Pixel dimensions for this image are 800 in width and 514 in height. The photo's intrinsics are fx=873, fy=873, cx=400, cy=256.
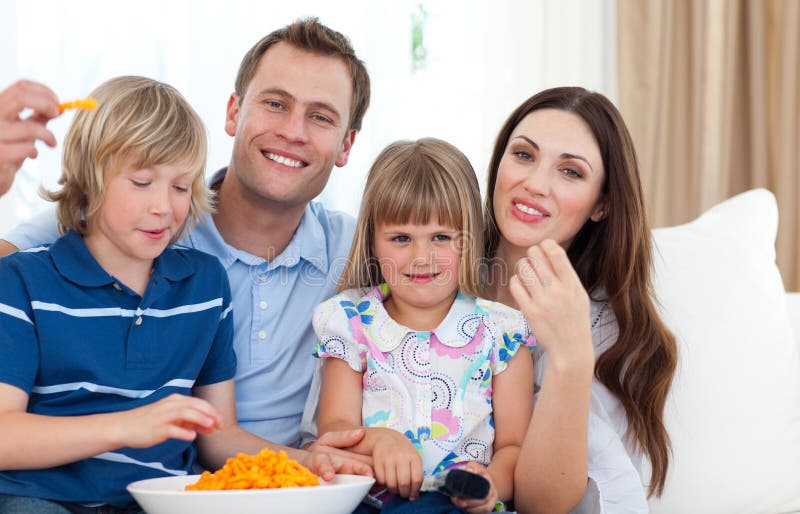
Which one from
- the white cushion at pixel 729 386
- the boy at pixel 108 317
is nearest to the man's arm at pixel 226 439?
the boy at pixel 108 317

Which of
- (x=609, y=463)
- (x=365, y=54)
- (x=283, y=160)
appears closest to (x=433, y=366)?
(x=609, y=463)

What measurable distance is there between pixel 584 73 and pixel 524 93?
262mm

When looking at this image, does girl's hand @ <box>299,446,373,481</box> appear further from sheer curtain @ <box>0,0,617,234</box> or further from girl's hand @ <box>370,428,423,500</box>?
sheer curtain @ <box>0,0,617,234</box>

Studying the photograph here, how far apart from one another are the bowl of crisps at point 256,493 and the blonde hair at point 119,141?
1.70 feet

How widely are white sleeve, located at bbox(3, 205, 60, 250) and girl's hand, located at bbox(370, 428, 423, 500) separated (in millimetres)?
810

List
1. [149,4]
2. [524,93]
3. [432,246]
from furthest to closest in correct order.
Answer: [524,93] → [149,4] → [432,246]

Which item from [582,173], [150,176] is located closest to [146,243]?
[150,176]

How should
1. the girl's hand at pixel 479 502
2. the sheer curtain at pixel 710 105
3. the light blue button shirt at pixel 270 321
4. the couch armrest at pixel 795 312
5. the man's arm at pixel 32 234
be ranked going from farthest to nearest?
1. the sheer curtain at pixel 710 105
2. the couch armrest at pixel 795 312
3. the light blue button shirt at pixel 270 321
4. the man's arm at pixel 32 234
5. the girl's hand at pixel 479 502

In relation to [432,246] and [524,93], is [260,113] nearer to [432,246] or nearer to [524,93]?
[432,246]

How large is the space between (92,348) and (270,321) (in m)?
0.47

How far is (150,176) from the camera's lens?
1487mm

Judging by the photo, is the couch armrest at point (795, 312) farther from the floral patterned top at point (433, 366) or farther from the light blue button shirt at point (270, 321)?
the light blue button shirt at point (270, 321)

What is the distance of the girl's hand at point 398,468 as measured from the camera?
4.76 feet

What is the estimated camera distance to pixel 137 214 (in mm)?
1469
